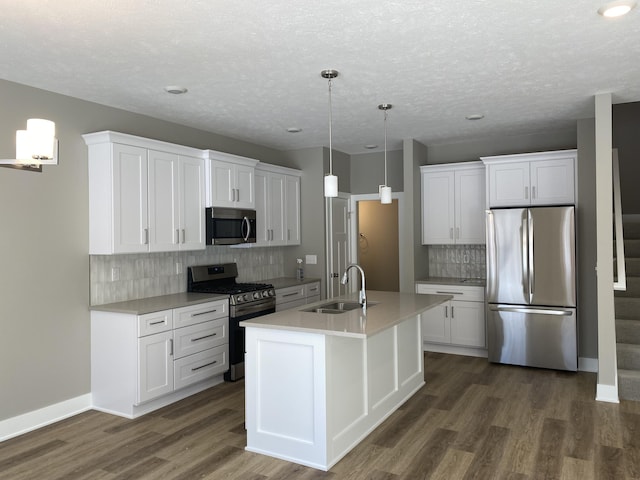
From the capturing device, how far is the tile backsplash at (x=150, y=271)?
13.8ft

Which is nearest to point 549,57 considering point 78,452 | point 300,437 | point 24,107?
point 300,437

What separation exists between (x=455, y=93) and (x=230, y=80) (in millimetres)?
1827

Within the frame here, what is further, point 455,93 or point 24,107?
point 455,93

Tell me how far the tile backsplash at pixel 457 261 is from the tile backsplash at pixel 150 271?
7.74 feet

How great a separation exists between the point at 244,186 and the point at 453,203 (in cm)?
256

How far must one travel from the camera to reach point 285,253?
21.7 ft

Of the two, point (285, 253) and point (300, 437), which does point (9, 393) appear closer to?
point (300, 437)

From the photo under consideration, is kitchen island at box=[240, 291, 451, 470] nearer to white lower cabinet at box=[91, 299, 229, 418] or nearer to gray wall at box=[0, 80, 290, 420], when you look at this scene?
white lower cabinet at box=[91, 299, 229, 418]

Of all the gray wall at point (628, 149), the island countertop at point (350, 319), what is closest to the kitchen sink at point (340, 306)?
the island countertop at point (350, 319)

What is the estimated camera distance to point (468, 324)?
5.77 m

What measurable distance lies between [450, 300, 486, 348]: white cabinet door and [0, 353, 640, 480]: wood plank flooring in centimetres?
121

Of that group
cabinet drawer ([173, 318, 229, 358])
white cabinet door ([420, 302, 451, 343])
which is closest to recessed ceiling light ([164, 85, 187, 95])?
cabinet drawer ([173, 318, 229, 358])

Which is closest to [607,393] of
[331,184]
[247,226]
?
[331,184]

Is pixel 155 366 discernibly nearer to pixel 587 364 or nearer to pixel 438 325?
pixel 438 325
